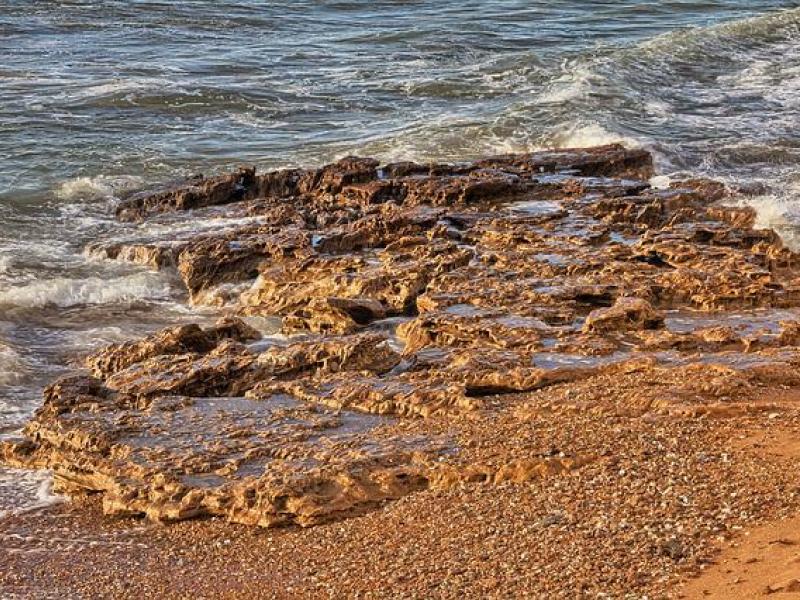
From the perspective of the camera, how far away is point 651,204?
16.2m

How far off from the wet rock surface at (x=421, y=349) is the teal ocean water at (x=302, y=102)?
0.92 meters

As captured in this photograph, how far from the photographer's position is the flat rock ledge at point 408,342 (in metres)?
9.85

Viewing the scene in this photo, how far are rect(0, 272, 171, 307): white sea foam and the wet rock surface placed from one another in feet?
1.43

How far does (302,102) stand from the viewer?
25172mm

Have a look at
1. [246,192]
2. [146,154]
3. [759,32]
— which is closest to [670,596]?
[246,192]

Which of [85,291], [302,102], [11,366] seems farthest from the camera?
[302,102]

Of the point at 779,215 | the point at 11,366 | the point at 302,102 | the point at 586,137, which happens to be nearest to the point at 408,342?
the point at 11,366

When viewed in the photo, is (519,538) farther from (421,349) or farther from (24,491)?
(24,491)

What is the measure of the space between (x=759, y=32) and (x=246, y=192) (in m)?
18.2

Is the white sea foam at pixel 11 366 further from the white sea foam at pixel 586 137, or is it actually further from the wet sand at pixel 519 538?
the white sea foam at pixel 586 137

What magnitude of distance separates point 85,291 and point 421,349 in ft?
17.5

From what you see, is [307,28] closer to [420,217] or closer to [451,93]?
[451,93]

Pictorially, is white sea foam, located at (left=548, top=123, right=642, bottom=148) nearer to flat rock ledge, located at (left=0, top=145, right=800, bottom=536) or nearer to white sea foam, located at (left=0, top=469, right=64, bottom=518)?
flat rock ledge, located at (left=0, top=145, right=800, bottom=536)

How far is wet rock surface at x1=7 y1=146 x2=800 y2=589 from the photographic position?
32.1ft
